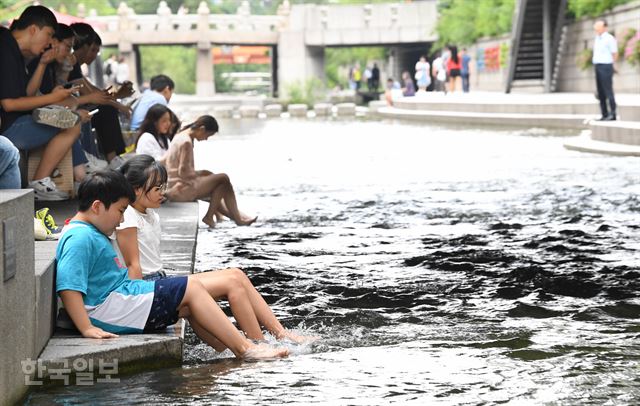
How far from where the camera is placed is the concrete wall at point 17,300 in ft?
15.0

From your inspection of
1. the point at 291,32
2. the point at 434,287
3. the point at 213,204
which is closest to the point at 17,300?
the point at 434,287

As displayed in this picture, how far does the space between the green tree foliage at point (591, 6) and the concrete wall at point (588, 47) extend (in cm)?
25

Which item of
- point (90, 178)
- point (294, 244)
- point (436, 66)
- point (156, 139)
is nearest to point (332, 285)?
point (294, 244)

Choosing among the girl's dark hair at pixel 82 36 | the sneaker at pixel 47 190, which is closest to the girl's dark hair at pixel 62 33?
the sneaker at pixel 47 190

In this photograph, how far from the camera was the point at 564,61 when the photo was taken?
141 ft

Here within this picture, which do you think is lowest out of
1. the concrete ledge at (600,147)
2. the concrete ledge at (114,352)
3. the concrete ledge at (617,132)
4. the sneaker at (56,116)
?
the concrete ledge at (600,147)

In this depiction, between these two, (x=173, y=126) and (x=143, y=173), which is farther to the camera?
(x=173, y=126)

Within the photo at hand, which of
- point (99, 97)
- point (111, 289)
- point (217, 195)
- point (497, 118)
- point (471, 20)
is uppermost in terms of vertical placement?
point (471, 20)

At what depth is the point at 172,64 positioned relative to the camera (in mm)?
105000

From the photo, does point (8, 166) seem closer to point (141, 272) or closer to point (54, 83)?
point (141, 272)

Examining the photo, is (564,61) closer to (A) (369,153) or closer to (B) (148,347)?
(A) (369,153)

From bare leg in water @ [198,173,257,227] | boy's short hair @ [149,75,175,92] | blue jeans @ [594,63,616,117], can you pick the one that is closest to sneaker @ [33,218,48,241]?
bare leg in water @ [198,173,257,227]

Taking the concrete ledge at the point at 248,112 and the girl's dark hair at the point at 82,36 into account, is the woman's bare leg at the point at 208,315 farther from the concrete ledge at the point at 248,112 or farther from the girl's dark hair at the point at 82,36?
the concrete ledge at the point at 248,112

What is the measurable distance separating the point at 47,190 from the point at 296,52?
2396 inches
